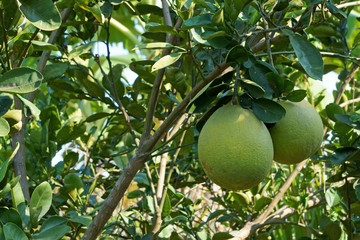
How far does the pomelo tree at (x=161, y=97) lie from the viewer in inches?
38.4

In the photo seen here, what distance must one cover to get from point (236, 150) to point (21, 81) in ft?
1.45

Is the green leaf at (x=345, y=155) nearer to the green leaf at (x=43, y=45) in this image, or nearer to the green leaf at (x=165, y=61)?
the green leaf at (x=165, y=61)

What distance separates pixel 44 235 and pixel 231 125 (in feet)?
1.67

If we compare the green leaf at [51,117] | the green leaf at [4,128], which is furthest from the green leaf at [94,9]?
the green leaf at [51,117]

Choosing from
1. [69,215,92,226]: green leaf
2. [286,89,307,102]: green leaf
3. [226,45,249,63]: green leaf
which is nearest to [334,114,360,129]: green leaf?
[286,89,307,102]: green leaf

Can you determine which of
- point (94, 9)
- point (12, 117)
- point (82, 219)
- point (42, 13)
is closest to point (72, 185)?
point (82, 219)

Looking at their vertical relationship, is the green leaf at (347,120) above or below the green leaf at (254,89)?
below

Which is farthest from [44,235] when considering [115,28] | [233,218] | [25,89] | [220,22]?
[115,28]

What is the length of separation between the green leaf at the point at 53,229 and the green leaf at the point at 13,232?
8 centimetres

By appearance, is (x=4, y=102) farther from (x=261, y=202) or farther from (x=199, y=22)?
(x=261, y=202)

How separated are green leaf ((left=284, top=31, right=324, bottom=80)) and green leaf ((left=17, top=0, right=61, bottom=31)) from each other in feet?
1.50

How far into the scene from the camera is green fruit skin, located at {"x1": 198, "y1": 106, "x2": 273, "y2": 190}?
892mm

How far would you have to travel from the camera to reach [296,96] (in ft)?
3.21

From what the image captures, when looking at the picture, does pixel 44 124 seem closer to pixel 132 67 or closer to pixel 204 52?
pixel 132 67
